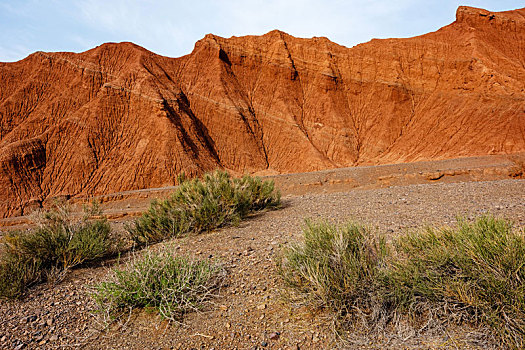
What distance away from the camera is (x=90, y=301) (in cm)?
377

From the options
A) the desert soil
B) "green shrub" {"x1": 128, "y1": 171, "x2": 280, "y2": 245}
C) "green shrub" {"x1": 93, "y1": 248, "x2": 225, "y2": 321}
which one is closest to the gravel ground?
the desert soil

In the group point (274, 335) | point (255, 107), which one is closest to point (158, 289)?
point (274, 335)

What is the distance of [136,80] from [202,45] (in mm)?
12938

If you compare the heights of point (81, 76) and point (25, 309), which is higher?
point (81, 76)

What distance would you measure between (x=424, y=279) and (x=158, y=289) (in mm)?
2870

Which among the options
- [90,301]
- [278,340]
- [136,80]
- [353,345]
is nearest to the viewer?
[353,345]

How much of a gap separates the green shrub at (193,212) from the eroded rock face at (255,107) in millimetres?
24456

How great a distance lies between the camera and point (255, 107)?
141ft

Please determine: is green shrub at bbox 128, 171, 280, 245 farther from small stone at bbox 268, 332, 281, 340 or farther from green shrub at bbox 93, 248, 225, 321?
small stone at bbox 268, 332, 281, 340

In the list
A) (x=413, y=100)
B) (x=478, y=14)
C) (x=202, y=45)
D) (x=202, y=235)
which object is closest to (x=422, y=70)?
(x=413, y=100)

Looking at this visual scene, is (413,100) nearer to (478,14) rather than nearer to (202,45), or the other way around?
(478,14)

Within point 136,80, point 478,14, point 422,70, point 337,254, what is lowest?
point 337,254

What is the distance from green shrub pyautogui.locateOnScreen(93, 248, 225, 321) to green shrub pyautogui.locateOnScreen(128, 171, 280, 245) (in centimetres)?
258

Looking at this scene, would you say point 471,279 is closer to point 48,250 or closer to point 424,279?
point 424,279
